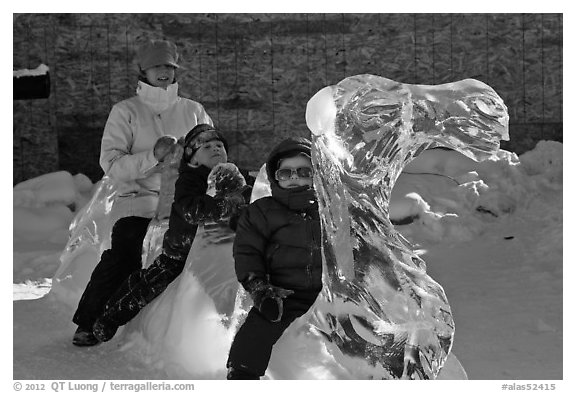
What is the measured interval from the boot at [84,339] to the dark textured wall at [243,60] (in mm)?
4887

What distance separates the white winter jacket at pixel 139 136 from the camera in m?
4.78

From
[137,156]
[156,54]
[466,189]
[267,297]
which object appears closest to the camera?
[267,297]

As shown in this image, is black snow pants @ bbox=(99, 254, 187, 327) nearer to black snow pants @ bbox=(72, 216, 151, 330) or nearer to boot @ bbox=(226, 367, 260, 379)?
black snow pants @ bbox=(72, 216, 151, 330)

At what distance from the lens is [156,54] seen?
4.80m

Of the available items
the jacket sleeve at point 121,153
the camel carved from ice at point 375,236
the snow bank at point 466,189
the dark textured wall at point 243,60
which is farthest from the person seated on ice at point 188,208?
the dark textured wall at point 243,60

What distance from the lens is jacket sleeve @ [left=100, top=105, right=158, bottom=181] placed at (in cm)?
471

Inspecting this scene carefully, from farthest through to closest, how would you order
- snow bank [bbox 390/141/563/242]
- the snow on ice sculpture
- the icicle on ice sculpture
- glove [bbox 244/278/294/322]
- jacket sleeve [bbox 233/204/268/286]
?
1. snow bank [bbox 390/141/563/242]
2. the snow on ice sculpture
3. jacket sleeve [bbox 233/204/268/286]
4. glove [bbox 244/278/294/322]
5. the icicle on ice sculpture

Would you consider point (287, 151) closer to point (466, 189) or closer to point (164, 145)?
point (164, 145)

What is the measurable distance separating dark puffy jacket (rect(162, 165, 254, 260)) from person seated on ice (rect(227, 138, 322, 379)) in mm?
644

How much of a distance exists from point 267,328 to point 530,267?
13.3 feet

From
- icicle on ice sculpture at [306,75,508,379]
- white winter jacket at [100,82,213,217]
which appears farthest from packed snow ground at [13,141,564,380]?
icicle on ice sculpture at [306,75,508,379]

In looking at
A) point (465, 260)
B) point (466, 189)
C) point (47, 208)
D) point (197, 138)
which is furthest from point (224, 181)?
point (47, 208)

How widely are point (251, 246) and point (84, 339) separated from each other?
159cm

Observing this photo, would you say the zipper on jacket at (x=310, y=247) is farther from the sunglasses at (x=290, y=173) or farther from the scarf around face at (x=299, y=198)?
the sunglasses at (x=290, y=173)
